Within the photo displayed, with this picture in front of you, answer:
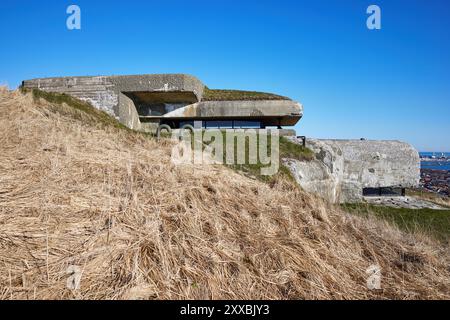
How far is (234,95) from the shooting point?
8.52 m

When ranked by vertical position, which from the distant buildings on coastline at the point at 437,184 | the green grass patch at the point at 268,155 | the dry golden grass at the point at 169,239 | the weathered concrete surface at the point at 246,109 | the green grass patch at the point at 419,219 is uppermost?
the weathered concrete surface at the point at 246,109

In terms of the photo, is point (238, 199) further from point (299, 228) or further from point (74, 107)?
point (74, 107)

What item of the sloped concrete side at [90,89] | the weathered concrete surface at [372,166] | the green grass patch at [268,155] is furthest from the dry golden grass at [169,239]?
the weathered concrete surface at [372,166]

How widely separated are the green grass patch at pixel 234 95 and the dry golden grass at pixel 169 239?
15.9 ft

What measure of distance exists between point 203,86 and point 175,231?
7.04 meters

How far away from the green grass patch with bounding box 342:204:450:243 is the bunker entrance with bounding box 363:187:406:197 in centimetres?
234

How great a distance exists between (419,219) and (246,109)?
4.93m

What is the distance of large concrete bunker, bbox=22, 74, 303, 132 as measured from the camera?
7.22 metres

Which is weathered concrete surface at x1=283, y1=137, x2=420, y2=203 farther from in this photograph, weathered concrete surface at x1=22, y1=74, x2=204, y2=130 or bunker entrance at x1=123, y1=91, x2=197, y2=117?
weathered concrete surface at x1=22, y1=74, x2=204, y2=130

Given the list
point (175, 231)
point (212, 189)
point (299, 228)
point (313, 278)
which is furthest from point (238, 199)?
point (313, 278)

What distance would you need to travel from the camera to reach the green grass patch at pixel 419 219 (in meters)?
4.81

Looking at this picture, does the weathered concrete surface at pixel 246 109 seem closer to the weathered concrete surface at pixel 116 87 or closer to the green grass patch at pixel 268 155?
the weathered concrete surface at pixel 116 87

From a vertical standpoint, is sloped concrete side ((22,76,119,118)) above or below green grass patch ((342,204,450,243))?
above

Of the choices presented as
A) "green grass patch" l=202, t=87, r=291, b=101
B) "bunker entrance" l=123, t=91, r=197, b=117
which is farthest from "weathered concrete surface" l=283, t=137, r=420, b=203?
"bunker entrance" l=123, t=91, r=197, b=117
